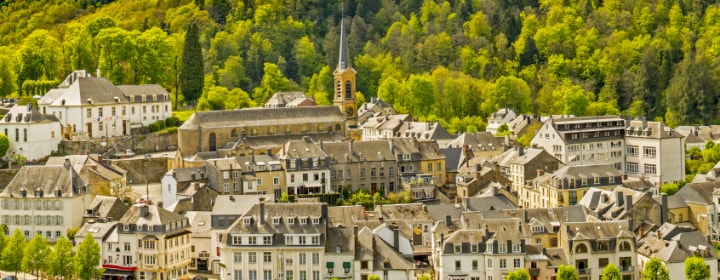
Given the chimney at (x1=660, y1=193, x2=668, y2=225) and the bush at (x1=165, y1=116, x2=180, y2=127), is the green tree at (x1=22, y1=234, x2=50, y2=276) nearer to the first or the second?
the bush at (x1=165, y1=116, x2=180, y2=127)

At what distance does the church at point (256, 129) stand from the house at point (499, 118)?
70.9 ft

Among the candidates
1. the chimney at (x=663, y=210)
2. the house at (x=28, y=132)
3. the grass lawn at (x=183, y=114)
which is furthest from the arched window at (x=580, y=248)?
the grass lawn at (x=183, y=114)

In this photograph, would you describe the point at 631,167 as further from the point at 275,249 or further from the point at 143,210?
the point at 143,210

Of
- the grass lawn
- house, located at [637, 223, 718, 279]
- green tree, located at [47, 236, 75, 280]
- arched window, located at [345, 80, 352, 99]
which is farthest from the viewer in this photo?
arched window, located at [345, 80, 352, 99]

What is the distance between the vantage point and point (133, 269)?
7412cm

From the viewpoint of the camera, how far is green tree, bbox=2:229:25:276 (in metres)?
73.4

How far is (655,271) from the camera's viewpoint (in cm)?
6944

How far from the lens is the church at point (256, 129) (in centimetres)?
9569

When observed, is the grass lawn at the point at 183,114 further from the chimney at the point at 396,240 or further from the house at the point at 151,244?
the chimney at the point at 396,240

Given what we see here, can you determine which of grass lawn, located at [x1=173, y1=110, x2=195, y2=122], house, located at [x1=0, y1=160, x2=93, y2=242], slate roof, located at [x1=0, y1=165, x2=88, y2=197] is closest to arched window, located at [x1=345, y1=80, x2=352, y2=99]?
grass lawn, located at [x1=173, y1=110, x2=195, y2=122]

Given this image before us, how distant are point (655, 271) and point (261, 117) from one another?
39527 mm

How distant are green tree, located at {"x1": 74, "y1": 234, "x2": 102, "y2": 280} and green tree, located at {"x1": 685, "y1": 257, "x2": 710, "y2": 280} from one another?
3329 centimetres

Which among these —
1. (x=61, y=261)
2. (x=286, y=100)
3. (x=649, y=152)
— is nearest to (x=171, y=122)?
(x=286, y=100)

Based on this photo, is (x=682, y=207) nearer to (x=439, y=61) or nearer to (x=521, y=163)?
(x=521, y=163)
